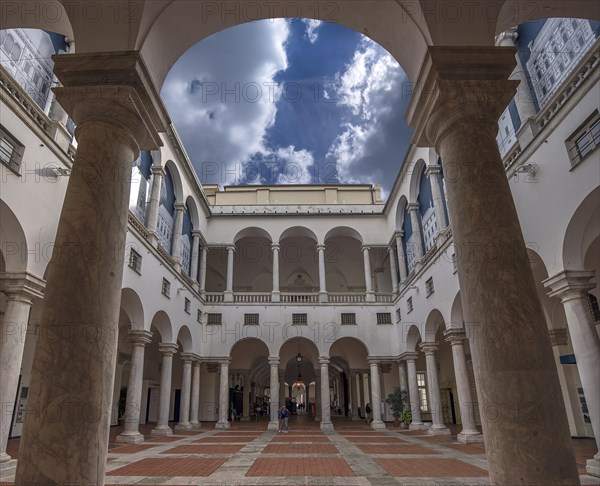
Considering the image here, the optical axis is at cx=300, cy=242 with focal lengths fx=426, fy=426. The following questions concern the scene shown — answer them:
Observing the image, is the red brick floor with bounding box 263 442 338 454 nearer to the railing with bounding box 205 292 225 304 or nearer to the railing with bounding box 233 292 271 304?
the railing with bounding box 233 292 271 304

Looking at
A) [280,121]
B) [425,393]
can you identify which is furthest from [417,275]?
[280,121]

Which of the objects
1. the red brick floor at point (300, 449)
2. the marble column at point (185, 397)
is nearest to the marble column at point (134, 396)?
the red brick floor at point (300, 449)

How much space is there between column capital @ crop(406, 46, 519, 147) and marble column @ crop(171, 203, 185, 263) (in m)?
16.8

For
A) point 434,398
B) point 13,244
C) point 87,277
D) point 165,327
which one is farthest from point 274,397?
point 87,277

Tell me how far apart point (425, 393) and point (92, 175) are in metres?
25.0

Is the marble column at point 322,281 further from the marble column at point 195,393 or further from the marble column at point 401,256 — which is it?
the marble column at point 195,393

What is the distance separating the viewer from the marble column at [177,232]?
1998 centimetres

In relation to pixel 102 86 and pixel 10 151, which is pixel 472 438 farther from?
pixel 10 151

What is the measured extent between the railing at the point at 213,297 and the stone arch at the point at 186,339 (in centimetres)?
292

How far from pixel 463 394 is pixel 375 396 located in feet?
25.7

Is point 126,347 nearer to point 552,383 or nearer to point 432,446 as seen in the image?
point 432,446

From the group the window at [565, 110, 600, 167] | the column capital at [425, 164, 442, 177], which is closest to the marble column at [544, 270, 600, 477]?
the window at [565, 110, 600, 167]

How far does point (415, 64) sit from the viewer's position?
19.1 ft

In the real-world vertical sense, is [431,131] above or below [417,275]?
below
